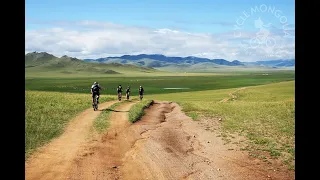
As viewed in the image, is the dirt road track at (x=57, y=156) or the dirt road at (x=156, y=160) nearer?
the dirt road track at (x=57, y=156)

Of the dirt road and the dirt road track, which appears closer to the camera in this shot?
the dirt road track

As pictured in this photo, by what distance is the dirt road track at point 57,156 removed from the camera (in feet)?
40.6

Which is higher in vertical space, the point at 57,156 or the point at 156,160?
the point at 57,156

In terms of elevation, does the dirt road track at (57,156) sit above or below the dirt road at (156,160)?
above

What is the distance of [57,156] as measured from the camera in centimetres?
1482

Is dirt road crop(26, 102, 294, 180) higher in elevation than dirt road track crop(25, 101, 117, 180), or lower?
lower

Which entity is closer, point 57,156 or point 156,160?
point 57,156

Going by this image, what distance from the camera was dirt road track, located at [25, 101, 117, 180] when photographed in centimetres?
1236

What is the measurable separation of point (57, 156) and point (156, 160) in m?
4.23

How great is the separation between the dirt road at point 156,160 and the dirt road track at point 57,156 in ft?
0.11

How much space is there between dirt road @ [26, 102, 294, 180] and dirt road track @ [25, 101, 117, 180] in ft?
0.11

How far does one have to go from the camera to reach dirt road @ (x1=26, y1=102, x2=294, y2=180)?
516 inches
